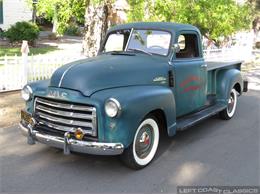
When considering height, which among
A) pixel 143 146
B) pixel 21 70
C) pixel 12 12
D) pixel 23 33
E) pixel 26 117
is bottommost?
pixel 143 146

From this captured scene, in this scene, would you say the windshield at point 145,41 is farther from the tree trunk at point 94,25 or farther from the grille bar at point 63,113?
the tree trunk at point 94,25

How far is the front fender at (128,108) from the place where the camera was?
172 inches

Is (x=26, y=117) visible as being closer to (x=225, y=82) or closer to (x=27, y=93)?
(x=27, y=93)

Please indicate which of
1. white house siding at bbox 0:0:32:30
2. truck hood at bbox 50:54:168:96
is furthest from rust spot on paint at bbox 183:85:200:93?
white house siding at bbox 0:0:32:30

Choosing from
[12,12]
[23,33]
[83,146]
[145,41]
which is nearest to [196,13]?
[145,41]

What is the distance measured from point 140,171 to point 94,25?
681 cm

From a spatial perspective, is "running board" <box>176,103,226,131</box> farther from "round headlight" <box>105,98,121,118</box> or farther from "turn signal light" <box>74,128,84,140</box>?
"turn signal light" <box>74,128,84,140</box>

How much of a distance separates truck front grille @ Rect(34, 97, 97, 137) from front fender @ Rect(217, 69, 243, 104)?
138 inches

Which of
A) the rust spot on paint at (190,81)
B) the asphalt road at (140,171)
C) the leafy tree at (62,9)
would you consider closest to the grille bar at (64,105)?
the asphalt road at (140,171)

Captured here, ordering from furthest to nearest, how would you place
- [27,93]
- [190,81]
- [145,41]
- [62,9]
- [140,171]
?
[62,9]
[190,81]
[145,41]
[27,93]
[140,171]

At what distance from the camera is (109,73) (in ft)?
15.7

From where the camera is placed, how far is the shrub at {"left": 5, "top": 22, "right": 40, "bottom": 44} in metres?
21.1

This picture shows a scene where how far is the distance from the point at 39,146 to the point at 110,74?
175cm

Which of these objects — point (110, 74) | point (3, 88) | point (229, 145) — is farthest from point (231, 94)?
point (3, 88)
